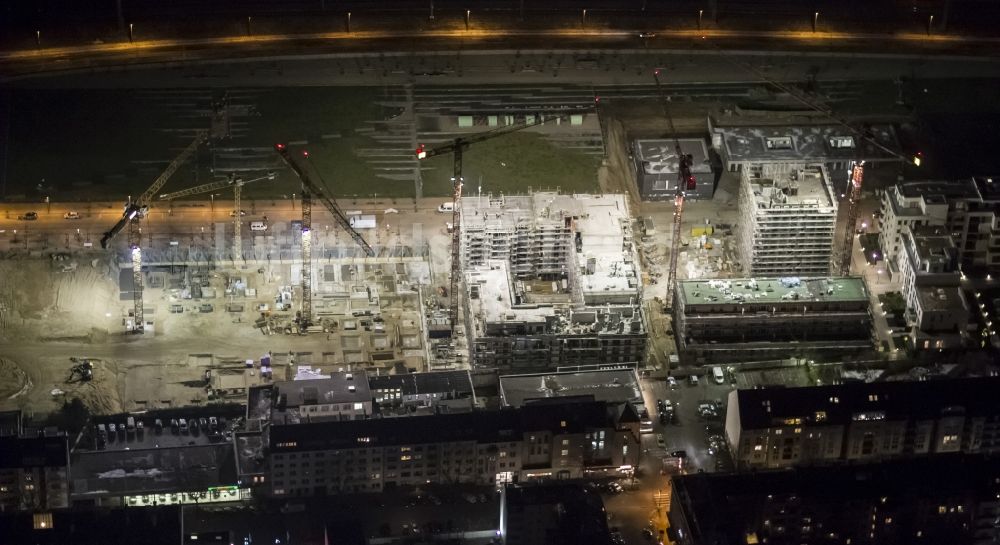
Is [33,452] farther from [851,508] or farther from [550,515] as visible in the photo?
[851,508]

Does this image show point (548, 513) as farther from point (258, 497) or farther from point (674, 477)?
point (258, 497)

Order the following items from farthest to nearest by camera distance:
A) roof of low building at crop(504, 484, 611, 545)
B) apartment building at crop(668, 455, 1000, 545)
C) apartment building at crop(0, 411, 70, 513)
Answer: apartment building at crop(0, 411, 70, 513)
apartment building at crop(668, 455, 1000, 545)
roof of low building at crop(504, 484, 611, 545)

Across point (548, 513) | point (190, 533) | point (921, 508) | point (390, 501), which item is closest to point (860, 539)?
point (921, 508)

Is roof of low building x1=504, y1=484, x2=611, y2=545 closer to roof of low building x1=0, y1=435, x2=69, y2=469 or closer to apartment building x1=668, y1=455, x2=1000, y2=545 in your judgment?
apartment building x1=668, y1=455, x2=1000, y2=545

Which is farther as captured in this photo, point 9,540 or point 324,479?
point 324,479

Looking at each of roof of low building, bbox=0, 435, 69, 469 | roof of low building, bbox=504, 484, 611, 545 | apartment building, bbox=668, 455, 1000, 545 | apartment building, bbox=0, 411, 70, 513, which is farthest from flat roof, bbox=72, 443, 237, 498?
apartment building, bbox=668, 455, 1000, 545
